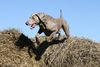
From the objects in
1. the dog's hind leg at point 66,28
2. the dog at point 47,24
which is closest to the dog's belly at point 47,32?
the dog at point 47,24

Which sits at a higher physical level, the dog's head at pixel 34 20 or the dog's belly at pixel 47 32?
the dog's head at pixel 34 20

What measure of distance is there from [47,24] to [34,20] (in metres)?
0.69

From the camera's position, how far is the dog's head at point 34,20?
17.6 metres

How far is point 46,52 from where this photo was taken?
1795 centimetres

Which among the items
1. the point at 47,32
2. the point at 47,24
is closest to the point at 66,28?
the point at 47,32

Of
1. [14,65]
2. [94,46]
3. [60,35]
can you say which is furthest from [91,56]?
[14,65]

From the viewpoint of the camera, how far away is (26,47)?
16641 mm

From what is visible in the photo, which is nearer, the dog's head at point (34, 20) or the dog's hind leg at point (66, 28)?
the dog's head at point (34, 20)

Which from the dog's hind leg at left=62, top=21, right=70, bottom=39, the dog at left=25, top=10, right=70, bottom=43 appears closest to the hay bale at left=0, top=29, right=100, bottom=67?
the dog at left=25, top=10, right=70, bottom=43

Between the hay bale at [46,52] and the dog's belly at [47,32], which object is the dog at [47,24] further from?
the hay bale at [46,52]

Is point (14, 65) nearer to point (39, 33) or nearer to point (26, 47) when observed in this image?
point (26, 47)

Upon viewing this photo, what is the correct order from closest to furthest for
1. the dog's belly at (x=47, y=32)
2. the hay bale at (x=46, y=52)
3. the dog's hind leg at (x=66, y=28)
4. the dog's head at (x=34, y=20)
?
Answer: the hay bale at (x=46, y=52) → the dog's head at (x=34, y=20) → the dog's belly at (x=47, y=32) → the dog's hind leg at (x=66, y=28)

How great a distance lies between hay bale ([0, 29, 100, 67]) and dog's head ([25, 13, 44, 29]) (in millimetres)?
644

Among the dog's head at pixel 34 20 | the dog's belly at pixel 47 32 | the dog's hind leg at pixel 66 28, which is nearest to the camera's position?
the dog's head at pixel 34 20
